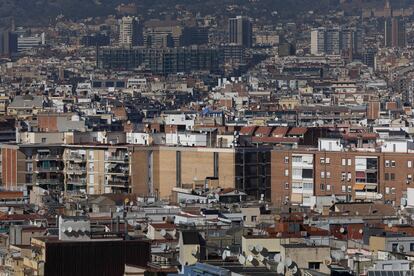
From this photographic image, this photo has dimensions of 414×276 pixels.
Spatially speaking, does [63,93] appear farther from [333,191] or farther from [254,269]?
[254,269]

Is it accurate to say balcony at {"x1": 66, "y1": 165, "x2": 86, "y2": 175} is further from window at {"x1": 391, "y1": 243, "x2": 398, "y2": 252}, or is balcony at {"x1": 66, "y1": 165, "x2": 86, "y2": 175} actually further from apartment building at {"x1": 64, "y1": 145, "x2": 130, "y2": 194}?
window at {"x1": 391, "y1": 243, "x2": 398, "y2": 252}

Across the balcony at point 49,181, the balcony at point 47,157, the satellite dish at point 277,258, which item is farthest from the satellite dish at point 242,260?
the balcony at point 47,157

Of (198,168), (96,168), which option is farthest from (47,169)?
(198,168)

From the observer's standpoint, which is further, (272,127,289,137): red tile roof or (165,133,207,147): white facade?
(272,127,289,137): red tile roof

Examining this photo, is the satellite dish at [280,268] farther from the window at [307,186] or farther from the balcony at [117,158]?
the balcony at [117,158]

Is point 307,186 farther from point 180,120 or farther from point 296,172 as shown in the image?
point 180,120

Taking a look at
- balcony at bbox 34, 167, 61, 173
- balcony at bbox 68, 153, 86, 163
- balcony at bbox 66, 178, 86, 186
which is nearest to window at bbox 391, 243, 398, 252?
balcony at bbox 66, 178, 86, 186

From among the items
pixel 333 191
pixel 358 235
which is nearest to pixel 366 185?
pixel 333 191
